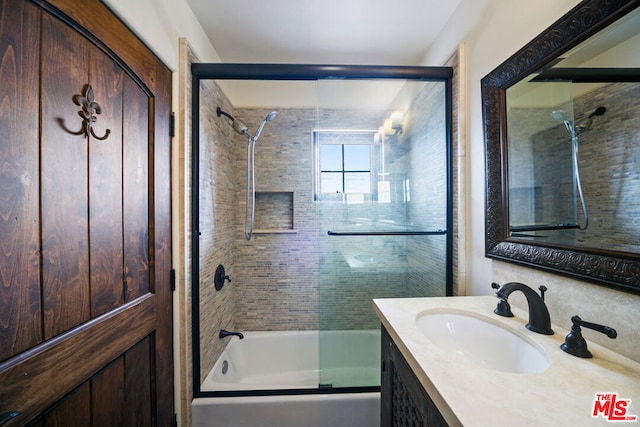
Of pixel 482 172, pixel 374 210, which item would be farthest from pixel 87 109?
pixel 482 172

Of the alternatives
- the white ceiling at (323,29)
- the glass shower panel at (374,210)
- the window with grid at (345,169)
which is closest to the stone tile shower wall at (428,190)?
the glass shower panel at (374,210)

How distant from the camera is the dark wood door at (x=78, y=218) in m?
0.60

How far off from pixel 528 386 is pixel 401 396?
1.43 ft

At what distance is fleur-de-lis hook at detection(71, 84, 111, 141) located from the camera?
76cm

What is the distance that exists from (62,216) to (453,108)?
1.95 m

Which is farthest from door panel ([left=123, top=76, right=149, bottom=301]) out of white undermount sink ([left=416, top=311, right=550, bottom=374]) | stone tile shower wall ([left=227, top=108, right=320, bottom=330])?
stone tile shower wall ([left=227, top=108, right=320, bottom=330])

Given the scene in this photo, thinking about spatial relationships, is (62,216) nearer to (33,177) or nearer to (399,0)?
(33,177)

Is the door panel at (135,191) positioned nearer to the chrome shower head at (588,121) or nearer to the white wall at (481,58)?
the white wall at (481,58)

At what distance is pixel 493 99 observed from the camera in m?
1.17

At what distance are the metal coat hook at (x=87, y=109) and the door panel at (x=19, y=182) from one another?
0.38 feet

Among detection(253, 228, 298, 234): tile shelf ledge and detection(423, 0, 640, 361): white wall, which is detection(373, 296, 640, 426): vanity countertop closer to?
detection(423, 0, 640, 361): white wall

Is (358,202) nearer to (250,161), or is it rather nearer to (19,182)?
(250,161)

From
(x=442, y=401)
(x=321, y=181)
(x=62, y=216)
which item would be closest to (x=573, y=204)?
(x=442, y=401)

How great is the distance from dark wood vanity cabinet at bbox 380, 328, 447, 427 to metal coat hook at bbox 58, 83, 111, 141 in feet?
4.36
